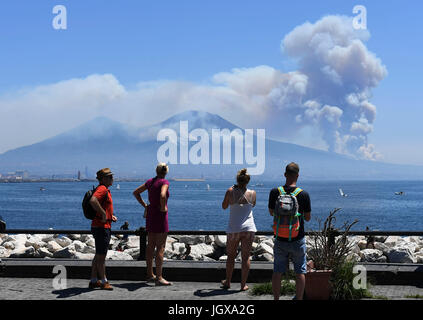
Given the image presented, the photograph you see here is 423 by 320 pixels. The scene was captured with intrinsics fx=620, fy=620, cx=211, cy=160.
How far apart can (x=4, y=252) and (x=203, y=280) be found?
8.95 meters

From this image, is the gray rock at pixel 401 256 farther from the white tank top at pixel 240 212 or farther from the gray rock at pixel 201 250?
the white tank top at pixel 240 212

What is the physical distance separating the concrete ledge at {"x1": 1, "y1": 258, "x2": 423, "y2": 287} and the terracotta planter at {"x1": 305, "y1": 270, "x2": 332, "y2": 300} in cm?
184

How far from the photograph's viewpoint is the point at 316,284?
8.55 metres

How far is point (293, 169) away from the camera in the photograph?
26.4ft

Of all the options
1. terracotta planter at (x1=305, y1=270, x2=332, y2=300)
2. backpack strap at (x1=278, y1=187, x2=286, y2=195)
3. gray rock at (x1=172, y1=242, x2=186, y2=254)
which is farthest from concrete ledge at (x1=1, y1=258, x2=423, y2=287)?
gray rock at (x1=172, y1=242, x2=186, y2=254)

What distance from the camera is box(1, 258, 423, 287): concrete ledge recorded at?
10289 millimetres

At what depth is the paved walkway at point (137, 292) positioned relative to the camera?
9133 millimetres

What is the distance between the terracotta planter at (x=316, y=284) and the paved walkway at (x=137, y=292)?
1.69 ft

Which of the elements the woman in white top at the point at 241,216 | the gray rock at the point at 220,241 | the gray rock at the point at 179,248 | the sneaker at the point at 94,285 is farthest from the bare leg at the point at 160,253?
the gray rock at the point at 220,241

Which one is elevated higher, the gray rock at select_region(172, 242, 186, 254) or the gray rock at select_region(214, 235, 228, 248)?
the gray rock at select_region(214, 235, 228, 248)

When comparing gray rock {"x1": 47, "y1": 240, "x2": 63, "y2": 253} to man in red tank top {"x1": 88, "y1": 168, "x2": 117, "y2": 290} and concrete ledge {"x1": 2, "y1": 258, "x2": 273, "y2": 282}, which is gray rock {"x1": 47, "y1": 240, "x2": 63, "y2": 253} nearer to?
concrete ledge {"x1": 2, "y1": 258, "x2": 273, "y2": 282}
